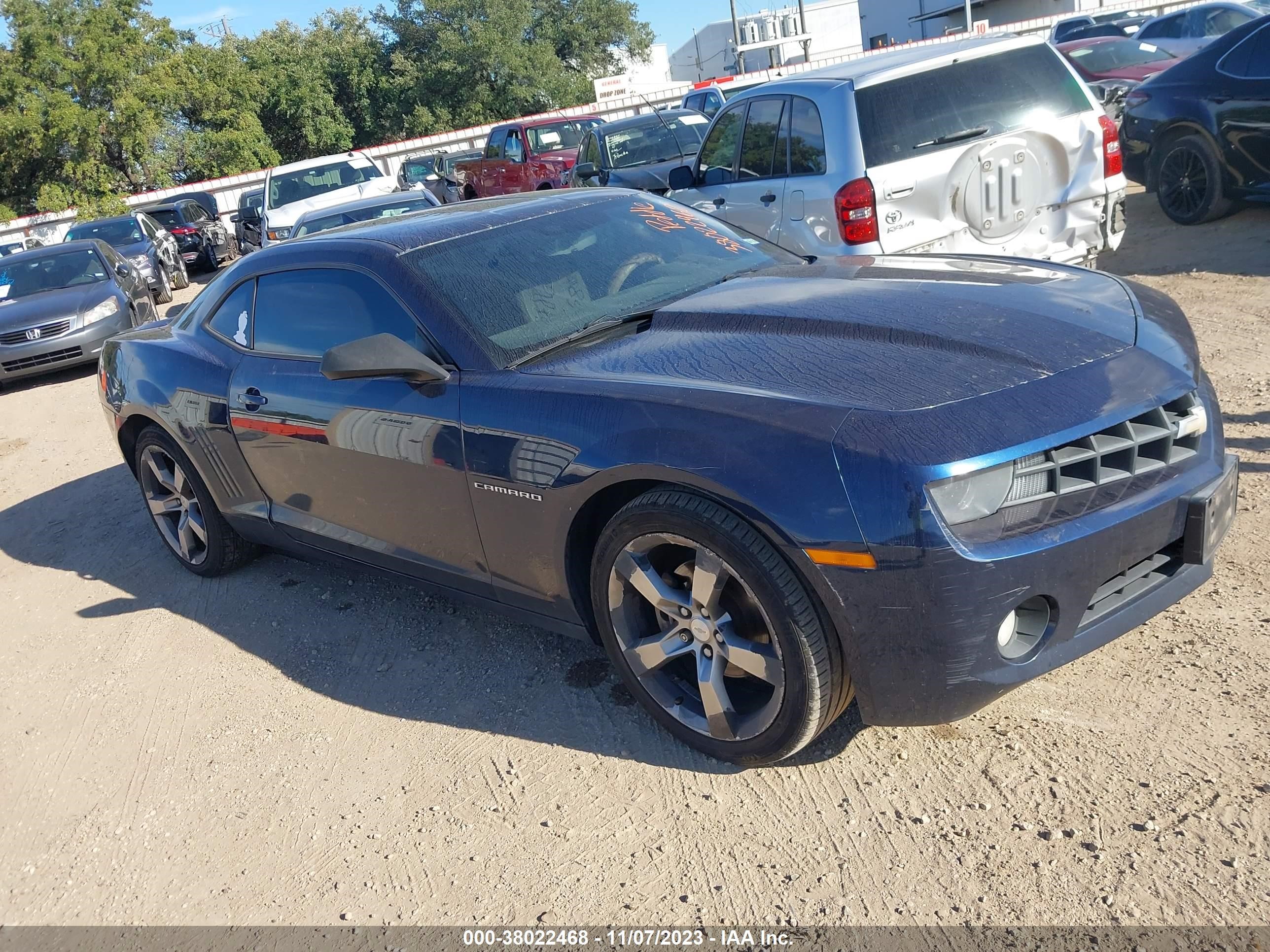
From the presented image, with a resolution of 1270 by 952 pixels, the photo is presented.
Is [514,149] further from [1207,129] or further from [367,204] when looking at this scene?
[1207,129]

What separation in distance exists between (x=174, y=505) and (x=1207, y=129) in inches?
312

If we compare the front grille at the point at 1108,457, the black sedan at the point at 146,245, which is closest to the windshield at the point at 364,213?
the black sedan at the point at 146,245

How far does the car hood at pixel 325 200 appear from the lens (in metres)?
14.5

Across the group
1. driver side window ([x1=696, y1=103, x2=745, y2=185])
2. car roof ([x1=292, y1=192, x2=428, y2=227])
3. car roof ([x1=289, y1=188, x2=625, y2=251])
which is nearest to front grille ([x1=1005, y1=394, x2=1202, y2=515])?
car roof ([x1=289, y1=188, x2=625, y2=251])

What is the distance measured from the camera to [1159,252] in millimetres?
8508

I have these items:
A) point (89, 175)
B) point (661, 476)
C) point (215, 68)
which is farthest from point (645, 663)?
point (215, 68)

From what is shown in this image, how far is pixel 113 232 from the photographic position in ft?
58.4

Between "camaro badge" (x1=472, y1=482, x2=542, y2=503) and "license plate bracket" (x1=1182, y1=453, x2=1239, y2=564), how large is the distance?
1776 millimetres

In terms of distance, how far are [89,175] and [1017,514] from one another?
42688mm

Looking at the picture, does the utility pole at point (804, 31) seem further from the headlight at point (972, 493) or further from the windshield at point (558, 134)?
the headlight at point (972, 493)

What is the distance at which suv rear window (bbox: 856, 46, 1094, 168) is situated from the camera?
614 cm

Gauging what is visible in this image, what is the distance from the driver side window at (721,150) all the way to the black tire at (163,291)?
11.3 meters

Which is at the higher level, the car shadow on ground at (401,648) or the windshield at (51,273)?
the windshield at (51,273)

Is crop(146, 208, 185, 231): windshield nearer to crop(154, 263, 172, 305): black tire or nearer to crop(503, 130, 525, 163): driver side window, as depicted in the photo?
crop(154, 263, 172, 305): black tire
